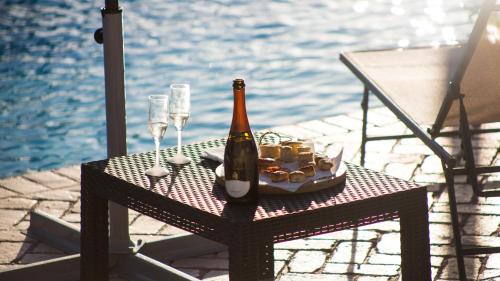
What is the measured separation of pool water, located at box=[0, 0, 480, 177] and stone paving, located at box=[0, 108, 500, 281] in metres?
0.83

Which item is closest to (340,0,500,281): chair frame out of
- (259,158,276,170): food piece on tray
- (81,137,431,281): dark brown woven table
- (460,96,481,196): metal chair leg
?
(460,96,481,196): metal chair leg

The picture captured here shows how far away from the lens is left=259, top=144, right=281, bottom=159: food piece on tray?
312cm

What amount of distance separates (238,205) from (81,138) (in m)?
3.81

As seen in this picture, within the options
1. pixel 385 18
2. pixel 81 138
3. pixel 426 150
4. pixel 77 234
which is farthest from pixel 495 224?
pixel 385 18

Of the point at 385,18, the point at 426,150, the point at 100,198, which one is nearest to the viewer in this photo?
the point at 100,198

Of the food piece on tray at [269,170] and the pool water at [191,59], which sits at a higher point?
the pool water at [191,59]

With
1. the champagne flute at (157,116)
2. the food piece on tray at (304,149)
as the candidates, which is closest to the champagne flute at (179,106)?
the champagne flute at (157,116)

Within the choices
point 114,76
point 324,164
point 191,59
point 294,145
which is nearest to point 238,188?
point 324,164

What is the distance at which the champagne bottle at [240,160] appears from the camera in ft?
9.13

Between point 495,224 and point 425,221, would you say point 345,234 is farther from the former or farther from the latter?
point 425,221

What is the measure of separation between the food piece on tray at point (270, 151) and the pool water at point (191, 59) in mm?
2424

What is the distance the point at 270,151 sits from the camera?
10.2ft

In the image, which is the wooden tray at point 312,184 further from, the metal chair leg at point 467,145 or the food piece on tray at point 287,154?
the metal chair leg at point 467,145

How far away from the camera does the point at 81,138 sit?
6.47 metres
